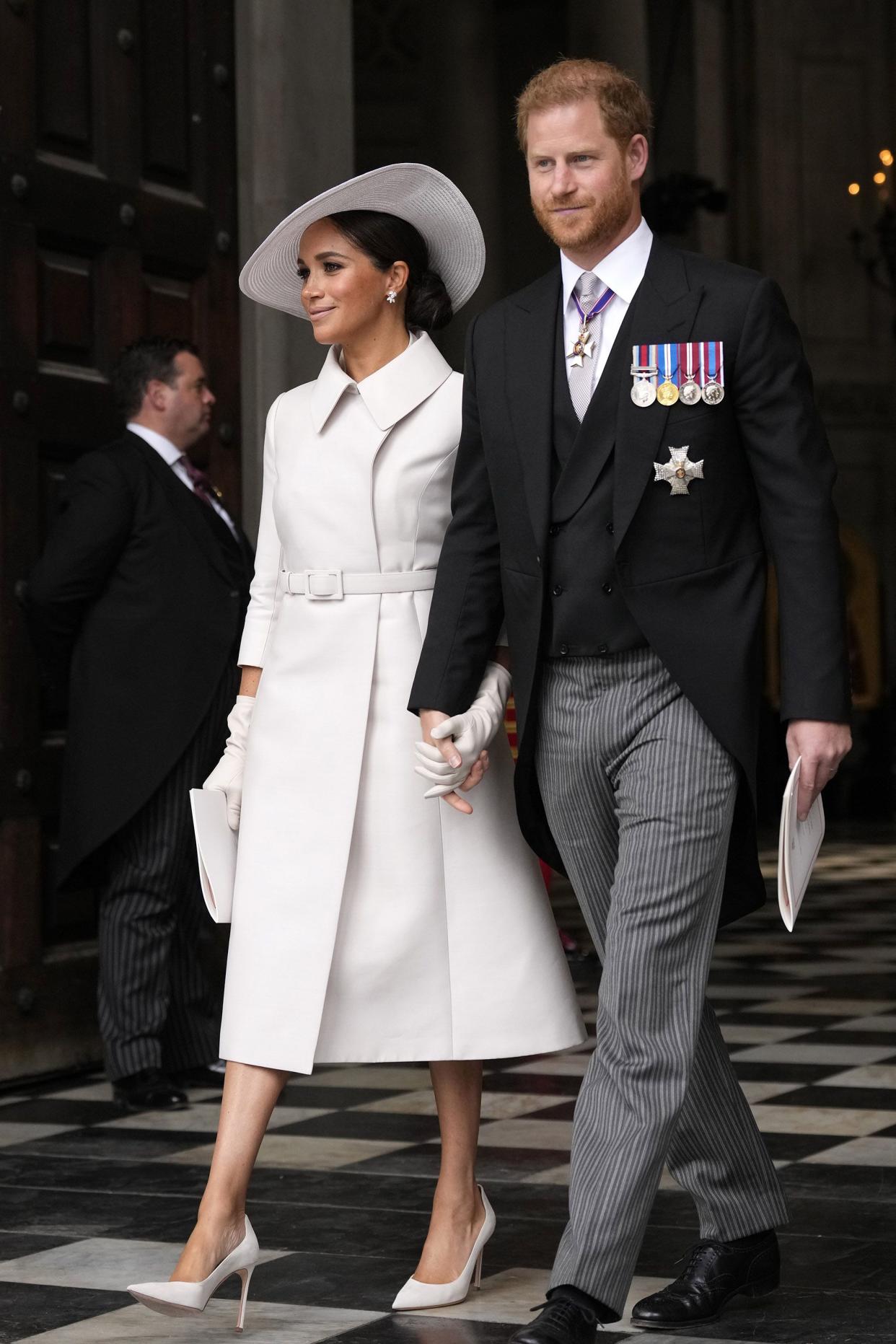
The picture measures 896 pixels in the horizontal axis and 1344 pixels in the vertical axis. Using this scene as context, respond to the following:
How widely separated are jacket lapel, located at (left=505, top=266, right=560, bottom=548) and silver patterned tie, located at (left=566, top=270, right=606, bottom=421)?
0.10 ft

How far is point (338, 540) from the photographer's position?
2926 mm

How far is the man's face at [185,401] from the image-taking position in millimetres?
4824

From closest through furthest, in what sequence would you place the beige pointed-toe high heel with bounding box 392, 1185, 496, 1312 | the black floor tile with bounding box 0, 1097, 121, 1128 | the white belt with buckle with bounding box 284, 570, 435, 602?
the beige pointed-toe high heel with bounding box 392, 1185, 496, 1312 → the white belt with buckle with bounding box 284, 570, 435, 602 → the black floor tile with bounding box 0, 1097, 121, 1128

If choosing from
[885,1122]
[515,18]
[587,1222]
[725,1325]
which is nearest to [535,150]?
[587,1222]

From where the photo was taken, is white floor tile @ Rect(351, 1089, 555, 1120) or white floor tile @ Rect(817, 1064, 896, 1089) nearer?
white floor tile @ Rect(351, 1089, 555, 1120)

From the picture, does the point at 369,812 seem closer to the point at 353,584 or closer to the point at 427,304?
the point at 353,584

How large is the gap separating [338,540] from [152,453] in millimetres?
1989

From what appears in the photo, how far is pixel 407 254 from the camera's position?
3074 millimetres

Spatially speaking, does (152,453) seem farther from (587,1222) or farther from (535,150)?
(587,1222)

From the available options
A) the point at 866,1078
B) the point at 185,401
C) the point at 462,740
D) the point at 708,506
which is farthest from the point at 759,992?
the point at 708,506

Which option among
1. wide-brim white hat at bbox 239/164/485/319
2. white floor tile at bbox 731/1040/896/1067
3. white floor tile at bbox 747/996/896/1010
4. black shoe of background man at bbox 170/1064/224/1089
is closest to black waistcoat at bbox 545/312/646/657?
wide-brim white hat at bbox 239/164/485/319

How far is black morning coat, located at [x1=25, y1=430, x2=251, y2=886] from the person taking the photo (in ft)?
15.2

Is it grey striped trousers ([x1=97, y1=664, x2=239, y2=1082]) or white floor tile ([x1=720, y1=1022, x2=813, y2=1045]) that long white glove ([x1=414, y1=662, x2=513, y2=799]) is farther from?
white floor tile ([x1=720, y1=1022, x2=813, y2=1045])

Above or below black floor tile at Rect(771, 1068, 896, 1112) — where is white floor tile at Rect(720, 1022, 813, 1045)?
below
